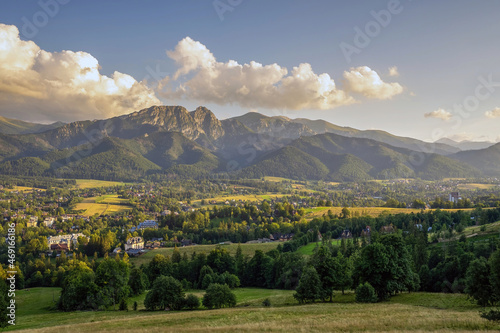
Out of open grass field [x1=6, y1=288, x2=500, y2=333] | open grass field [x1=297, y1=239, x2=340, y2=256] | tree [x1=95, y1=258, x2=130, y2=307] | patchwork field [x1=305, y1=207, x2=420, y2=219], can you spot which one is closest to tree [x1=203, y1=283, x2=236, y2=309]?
open grass field [x1=6, y1=288, x2=500, y2=333]

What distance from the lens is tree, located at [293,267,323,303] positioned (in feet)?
129

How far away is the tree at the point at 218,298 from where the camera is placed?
4253 centimetres

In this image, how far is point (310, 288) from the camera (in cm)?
3972

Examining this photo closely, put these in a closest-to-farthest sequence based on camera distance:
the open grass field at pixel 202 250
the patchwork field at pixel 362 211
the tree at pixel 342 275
Result: the tree at pixel 342 275 → the open grass field at pixel 202 250 → the patchwork field at pixel 362 211

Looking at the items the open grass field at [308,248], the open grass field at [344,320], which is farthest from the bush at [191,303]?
the open grass field at [308,248]

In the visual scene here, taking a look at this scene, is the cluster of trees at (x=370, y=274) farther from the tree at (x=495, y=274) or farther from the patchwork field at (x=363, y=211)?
the patchwork field at (x=363, y=211)

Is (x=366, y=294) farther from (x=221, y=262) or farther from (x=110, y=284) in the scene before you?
(x=221, y=262)

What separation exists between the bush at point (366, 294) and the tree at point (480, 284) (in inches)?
366

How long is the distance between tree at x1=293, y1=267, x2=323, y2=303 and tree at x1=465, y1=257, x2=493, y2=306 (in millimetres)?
15847

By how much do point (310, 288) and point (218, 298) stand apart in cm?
1256

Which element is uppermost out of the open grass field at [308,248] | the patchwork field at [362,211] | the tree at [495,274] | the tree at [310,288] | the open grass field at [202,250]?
the tree at [495,274]

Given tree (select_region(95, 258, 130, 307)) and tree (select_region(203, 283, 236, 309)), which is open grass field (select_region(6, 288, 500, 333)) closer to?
tree (select_region(203, 283, 236, 309))

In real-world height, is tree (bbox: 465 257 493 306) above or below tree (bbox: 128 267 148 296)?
above

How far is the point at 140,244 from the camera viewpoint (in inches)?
4532
